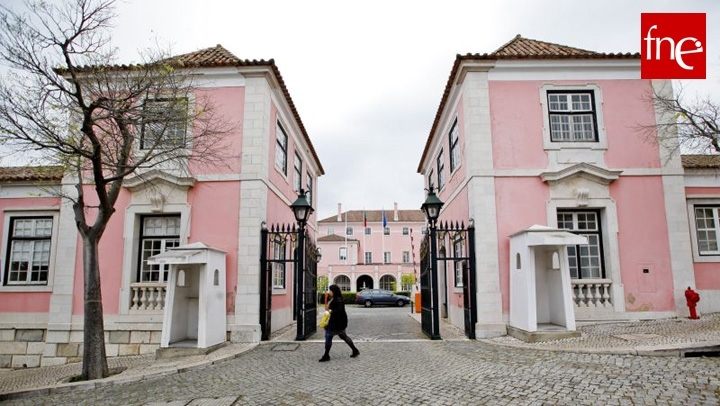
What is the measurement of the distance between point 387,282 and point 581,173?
37589mm

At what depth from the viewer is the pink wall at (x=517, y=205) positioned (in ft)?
35.2

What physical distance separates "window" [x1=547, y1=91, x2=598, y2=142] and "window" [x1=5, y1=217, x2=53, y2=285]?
13.6 meters

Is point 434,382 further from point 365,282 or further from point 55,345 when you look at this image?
point 365,282

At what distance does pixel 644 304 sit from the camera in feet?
34.3

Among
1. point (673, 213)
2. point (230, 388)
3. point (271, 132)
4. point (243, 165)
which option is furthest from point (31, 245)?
point (673, 213)

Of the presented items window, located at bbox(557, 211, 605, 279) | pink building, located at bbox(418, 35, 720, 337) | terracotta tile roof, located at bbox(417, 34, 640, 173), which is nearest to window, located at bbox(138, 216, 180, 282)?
pink building, located at bbox(418, 35, 720, 337)

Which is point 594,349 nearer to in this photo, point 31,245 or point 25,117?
point 25,117

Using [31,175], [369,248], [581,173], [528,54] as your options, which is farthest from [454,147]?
[369,248]

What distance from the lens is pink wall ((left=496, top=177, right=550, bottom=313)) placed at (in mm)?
10727

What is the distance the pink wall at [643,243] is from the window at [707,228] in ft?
4.70

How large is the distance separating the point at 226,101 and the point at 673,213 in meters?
11.4

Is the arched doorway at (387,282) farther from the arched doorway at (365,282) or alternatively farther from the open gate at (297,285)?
the open gate at (297,285)

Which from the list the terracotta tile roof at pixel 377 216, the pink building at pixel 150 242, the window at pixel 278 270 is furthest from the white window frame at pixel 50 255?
the terracotta tile roof at pixel 377 216

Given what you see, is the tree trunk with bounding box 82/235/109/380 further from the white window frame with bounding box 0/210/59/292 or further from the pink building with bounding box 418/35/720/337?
the pink building with bounding box 418/35/720/337
